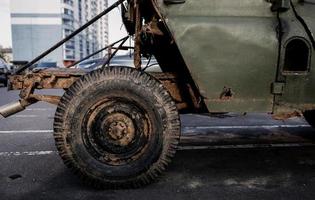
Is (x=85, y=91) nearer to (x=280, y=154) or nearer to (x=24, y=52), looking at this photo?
(x=280, y=154)

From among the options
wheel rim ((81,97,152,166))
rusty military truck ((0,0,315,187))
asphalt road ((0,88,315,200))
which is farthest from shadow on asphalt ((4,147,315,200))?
wheel rim ((81,97,152,166))

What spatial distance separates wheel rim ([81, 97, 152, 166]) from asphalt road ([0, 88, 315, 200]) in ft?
1.03

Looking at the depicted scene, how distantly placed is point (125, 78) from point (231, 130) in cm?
302

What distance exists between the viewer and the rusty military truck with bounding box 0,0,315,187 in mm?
3285

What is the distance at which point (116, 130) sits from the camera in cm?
331

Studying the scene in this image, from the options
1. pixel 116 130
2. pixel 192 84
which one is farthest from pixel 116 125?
pixel 192 84

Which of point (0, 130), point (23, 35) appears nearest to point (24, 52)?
point (23, 35)

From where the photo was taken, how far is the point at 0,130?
20.3 ft

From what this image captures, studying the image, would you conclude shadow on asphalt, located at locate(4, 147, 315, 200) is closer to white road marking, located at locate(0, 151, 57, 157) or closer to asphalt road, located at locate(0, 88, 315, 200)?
asphalt road, located at locate(0, 88, 315, 200)

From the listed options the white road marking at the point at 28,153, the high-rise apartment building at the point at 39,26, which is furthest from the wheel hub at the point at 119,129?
the high-rise apartment building at the point at 39,26

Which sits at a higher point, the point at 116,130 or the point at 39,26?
the point at 39,26

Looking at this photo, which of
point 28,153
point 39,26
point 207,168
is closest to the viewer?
point 207,168

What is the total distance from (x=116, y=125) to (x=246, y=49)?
4.15ft

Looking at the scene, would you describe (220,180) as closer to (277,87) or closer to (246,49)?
(277,87)
